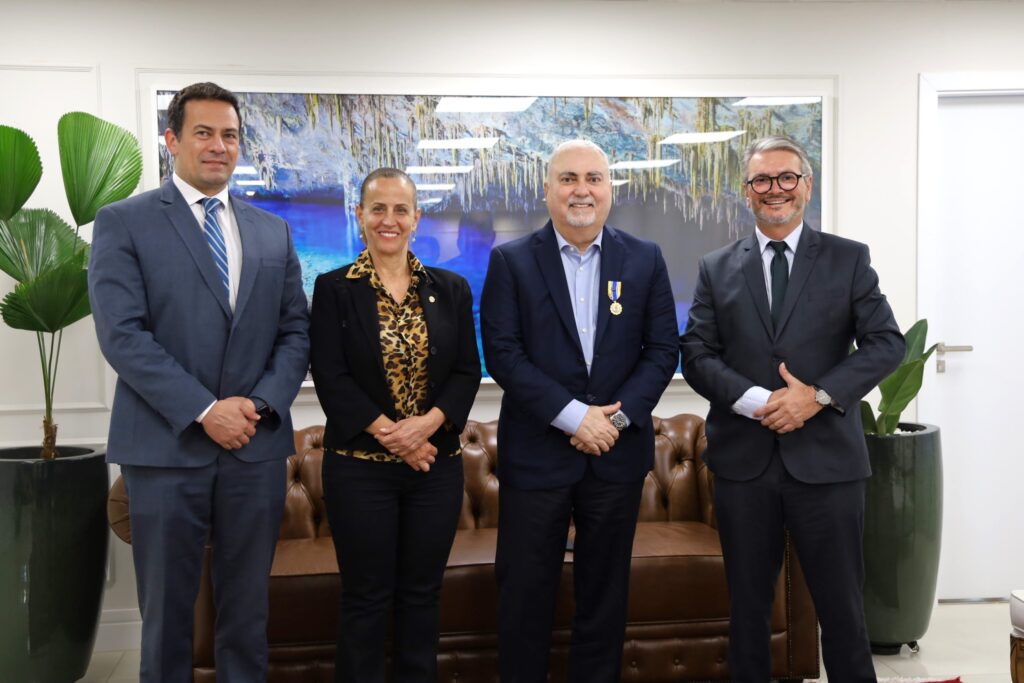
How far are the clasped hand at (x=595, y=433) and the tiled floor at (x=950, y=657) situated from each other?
1702 mm

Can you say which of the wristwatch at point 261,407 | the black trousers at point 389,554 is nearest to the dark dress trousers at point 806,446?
the black trousers at point 389,554

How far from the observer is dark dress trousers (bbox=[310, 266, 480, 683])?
105 inches

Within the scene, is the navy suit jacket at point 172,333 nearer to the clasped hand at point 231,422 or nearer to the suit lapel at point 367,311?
the clasped hand at point 231,422

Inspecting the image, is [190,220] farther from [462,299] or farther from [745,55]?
[745,55]

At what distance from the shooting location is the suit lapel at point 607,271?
2.77 m

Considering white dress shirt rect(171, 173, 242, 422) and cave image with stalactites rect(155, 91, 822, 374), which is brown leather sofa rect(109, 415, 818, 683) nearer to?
white dress shirt rect(171, 173, 242, 422)

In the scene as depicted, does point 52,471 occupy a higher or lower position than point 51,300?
lower

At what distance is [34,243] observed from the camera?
3525mm

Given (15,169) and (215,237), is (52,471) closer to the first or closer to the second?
(15,169)

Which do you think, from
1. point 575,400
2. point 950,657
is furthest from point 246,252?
point 950,657

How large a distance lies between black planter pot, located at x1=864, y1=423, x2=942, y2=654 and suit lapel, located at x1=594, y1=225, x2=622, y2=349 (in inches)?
61.6

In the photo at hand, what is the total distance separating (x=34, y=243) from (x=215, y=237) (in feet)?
4.57

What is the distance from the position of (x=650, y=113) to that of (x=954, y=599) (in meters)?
2.69

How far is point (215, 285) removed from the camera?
2.47 meters
